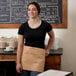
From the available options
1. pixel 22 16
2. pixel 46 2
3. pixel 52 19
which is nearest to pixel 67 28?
pixel 52 19

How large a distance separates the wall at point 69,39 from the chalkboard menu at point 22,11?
14 centimetres

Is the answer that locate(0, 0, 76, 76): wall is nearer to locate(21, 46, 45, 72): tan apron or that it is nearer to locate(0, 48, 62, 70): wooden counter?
locate(0, 48, 62, 70): wooden counter

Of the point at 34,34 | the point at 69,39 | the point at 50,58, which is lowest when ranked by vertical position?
the point at 50,58

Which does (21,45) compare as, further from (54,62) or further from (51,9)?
(51,9)

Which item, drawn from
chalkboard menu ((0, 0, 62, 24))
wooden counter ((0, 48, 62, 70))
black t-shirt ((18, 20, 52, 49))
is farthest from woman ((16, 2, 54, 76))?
chalkboard menu ((0, 0, 62, 24))

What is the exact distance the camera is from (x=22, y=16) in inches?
114

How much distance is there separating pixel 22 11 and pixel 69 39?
775mm

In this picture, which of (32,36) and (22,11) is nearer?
(32,36)

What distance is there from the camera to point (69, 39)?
2883mm

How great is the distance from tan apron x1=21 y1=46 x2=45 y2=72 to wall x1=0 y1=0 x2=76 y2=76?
2.66 ft

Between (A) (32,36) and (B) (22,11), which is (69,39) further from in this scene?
(A) (32,36)

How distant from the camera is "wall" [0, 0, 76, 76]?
284cm

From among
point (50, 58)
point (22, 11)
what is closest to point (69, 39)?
point (50, 58)

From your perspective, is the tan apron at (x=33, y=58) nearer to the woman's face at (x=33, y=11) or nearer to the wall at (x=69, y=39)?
the woman's face at (x=33, y=11)
